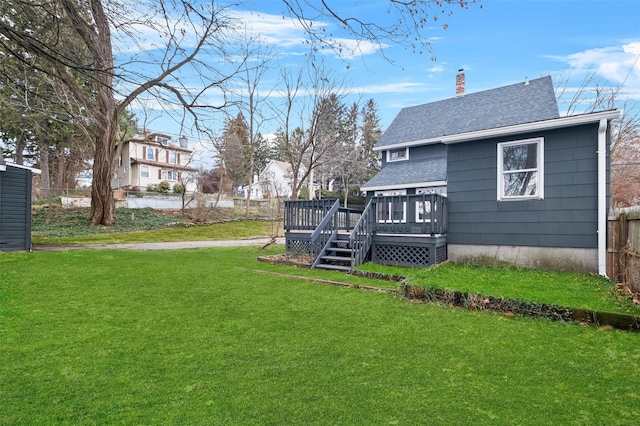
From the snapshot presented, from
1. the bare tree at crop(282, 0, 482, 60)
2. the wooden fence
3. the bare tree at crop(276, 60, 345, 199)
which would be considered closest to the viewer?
the bare tree at crop(282, 0, 482, 60)

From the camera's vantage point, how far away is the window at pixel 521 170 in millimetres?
7695

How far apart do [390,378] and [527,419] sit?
0.97 metres

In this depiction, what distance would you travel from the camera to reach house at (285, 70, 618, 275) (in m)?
7.14

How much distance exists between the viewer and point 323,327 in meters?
4.30

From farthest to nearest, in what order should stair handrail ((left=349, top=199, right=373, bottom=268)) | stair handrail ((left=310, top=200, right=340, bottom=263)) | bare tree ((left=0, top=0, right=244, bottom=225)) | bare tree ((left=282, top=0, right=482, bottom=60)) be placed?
stair handrail ((left=310, top=200, right=340, bottom=263)), stair handrail ((left=349, top=199, right=373, bottom=268)), bare tree ((left=0, top=0, right=244, bottom=225)), bare tree ((left=282, top=0, right=482, bottom=60))

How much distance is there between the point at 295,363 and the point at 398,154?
13.6m

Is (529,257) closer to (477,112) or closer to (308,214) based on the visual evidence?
(308,214)

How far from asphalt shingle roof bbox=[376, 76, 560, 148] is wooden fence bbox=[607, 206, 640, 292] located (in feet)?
16.5

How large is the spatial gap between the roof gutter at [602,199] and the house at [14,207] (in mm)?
14640

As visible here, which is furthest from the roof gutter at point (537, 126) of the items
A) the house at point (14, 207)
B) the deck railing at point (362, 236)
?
the house at point (14, 207)

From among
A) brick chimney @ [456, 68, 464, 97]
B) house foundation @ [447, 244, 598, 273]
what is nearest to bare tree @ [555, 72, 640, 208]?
brick chimney @ [456, 68, 464, 97]

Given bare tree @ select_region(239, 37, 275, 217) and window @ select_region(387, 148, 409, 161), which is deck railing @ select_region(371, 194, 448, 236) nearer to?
bare tree @ select_region(239, 37, 275, 217)

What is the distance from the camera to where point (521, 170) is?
7926mm

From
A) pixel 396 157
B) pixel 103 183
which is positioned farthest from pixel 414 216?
pixel 103 183
